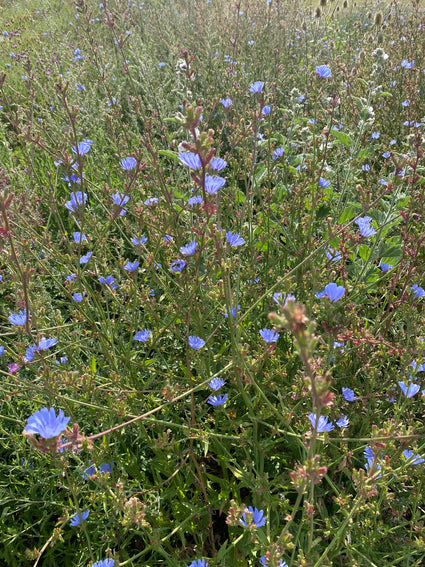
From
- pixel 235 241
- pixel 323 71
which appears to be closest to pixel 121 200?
pixel 235 241

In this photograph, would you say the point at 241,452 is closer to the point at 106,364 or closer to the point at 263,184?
the point at 106,364

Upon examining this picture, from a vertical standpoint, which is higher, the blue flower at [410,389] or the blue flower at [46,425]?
the blue flower at [46,425]

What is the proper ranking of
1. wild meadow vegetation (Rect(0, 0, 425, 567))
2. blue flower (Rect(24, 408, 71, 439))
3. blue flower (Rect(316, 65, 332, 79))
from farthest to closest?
1. blue flower (Rect(316, 65, 332, 79))
2. wild meadow vegetation (Rect(0, 0, 425, 567))
3. blue flower (Rect(24, 408, 71, 439))

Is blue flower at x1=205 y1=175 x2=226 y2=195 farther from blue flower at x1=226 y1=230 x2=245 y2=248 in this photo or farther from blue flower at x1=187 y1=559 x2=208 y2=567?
blue flower at x1=187 y1=559 x2=208 y2=567

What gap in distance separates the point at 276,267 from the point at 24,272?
55.4 inches

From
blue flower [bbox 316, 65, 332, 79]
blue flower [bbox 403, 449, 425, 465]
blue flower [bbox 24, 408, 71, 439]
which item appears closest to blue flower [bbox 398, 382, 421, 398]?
blue flower [bbox 403, 449, 425, 465]

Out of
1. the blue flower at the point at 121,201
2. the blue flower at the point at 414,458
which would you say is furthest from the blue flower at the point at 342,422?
the blue flower at the point at 121,201

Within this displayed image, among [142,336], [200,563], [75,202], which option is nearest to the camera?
[200,563]

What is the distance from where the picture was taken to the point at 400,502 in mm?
1646

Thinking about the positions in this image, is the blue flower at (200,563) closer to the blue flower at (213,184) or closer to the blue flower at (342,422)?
the blue flower at (342,422)

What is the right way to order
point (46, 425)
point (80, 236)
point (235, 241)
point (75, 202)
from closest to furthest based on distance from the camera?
point (46, 425), point (80, 236), point (235, 241), point (75, 202)

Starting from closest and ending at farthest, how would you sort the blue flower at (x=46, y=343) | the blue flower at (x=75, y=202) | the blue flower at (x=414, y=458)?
the blue flower at (x=414, y=458) < the blue flower at (x=75, y=202) < the blue flower at (x=46, y=343)

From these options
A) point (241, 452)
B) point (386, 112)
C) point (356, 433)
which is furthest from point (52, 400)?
point (386, 112)

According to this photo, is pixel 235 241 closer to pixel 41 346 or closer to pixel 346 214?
pixel 346 214
